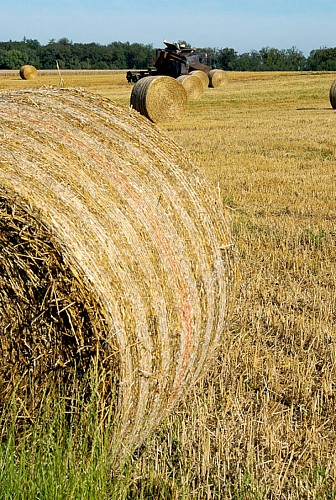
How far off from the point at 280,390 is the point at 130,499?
4.41ft

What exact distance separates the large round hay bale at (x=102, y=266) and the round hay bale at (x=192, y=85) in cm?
2591

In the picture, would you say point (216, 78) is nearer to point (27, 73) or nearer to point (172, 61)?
point (172, 61)

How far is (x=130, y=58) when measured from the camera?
89250 mm

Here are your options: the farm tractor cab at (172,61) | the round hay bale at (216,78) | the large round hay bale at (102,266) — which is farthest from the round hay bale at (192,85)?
the large round hay bale at (102,266)

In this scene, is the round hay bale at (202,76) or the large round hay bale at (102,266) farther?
the round hay bale at (202,76)

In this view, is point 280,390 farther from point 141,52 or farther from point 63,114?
point 141,52

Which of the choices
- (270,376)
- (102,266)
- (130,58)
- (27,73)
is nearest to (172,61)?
(27,73)

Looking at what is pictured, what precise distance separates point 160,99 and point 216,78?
63.2 feet

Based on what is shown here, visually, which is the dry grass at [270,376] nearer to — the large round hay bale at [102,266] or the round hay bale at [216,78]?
the large round hay bale at [102,266]

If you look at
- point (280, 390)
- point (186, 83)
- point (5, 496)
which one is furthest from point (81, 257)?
point (186, 83)

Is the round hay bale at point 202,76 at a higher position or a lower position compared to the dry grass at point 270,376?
higher

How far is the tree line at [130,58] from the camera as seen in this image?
7823 centimetres

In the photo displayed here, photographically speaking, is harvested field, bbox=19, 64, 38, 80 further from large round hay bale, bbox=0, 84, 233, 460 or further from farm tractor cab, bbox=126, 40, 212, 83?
large round hay bale, bbox=0, 84, 233, 460

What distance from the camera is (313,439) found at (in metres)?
3.56
